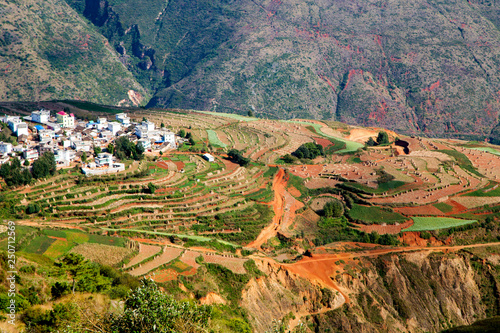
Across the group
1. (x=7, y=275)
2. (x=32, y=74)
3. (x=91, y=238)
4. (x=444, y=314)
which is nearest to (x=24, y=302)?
(x=7, y=275)

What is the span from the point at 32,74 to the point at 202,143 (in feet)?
237

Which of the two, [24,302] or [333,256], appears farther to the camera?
[333,256]

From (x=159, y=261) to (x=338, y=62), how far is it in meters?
143

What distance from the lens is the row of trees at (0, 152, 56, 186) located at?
54156mm

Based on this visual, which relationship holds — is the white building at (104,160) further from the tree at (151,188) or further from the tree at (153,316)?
the tree at (153,316)

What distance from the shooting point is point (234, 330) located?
32.9 m

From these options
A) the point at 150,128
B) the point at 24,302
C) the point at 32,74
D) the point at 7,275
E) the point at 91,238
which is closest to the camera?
the point at 24,302

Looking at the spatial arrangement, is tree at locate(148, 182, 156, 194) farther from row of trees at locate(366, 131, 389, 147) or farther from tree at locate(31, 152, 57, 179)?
row of trees at locate(366, 131, 389, 147)

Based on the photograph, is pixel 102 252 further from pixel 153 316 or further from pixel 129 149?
pixel 129 149

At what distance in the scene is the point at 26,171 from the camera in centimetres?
5525

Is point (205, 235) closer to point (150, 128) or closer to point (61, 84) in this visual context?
point (150, 128)

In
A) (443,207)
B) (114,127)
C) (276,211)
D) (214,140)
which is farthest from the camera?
(214,140)

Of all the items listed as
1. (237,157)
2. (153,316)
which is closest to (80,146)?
(237,157)

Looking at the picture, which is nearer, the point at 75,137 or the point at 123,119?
the point at 75,137
